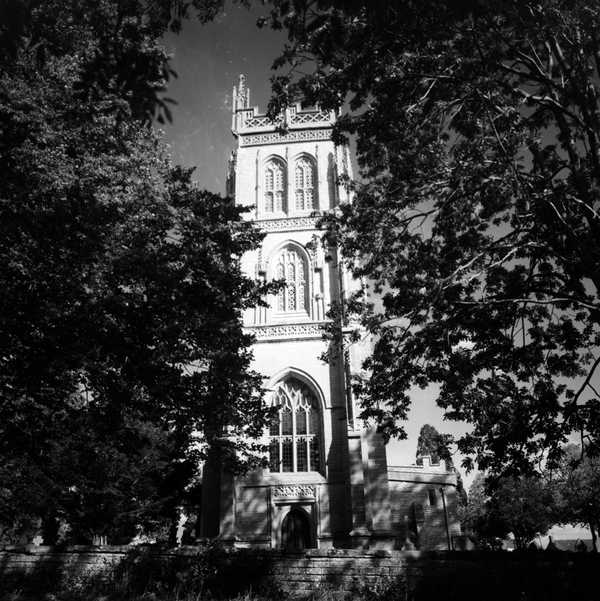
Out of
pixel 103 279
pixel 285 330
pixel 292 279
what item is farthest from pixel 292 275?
pixel 103 279

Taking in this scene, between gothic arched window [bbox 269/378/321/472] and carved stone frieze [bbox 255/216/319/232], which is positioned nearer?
gothic arched window [bbox 269/378/321/472]

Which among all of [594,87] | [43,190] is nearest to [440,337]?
[594,87]

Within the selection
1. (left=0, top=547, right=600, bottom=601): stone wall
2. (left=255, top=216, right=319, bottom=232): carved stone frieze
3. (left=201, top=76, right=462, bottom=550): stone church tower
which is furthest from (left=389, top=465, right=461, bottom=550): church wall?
(left=0, top=547, right=600, bottom=601): stone wall

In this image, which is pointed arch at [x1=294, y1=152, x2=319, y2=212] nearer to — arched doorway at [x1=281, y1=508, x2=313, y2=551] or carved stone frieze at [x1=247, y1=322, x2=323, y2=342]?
carved stone frieze at [x1=247, y1=322, x2=323, y2=342]

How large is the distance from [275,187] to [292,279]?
623 centimetres

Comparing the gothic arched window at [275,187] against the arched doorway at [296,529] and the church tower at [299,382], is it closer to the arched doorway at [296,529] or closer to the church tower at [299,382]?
the church tower at [299,382]

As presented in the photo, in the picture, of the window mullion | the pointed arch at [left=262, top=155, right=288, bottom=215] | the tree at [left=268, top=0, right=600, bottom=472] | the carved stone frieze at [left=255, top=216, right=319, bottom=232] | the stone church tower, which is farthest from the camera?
the pointed arch at [left=262, top=155, right=288, bottom=215]

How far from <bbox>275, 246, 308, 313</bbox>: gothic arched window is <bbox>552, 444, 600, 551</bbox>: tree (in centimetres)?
2356

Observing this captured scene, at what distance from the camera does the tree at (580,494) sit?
35.0 meters

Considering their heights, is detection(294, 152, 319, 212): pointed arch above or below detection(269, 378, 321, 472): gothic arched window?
above

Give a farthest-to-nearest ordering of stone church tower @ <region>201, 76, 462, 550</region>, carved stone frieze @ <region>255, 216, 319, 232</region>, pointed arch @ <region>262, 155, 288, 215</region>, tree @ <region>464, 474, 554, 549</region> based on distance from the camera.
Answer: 1. tree @ <region>464, 474, 554, 549</region>
2. pointed arch @ <region>262, 155, 288, 215</region>
3. carved stone frieze @ <region>255, 216, 319, 232</region>
4. stone church tower @ <region>201, 76, 462, 550</region>

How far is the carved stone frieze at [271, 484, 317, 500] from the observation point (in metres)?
20.6

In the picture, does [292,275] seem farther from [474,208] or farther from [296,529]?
[474,208]

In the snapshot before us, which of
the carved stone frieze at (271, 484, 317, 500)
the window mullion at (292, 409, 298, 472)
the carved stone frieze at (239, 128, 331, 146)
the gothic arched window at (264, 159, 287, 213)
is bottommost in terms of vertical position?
the carved stone frieze at (271, 484, 317, 500)
